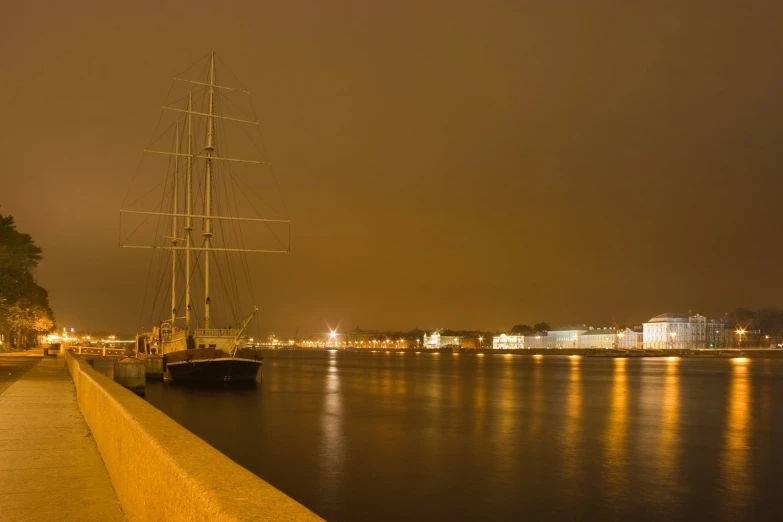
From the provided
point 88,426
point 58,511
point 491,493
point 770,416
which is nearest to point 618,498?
point 491,493

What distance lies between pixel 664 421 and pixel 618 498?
21589 millimetres

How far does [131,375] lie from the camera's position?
42.9 metres

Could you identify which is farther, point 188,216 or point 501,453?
point 188,216

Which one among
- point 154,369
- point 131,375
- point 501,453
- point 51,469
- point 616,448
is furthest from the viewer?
point 154,369

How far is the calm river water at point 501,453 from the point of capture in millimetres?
18891

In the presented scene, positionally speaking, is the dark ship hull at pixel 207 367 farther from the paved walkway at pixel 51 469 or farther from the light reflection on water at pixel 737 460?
the paved walkway at pixel 51 469

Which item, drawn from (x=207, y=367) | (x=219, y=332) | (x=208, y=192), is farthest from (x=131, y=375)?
(x=208, y=192)

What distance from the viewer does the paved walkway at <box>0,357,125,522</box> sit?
8.30 metres

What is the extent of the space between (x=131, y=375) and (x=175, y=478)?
131ft

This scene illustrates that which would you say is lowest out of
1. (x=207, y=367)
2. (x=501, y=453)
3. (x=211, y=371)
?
(x=501, y=453)

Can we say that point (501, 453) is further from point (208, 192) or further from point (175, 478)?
point (208, 192)

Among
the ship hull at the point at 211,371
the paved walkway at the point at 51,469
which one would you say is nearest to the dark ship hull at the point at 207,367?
the ship hull at the point at 211,371

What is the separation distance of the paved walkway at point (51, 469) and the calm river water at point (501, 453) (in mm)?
6747

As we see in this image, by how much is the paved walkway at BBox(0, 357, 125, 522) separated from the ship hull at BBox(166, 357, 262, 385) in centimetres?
3672
